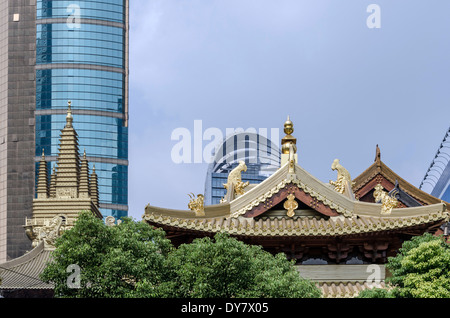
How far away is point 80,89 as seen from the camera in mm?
160375

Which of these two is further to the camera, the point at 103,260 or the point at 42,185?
the point at 42,185

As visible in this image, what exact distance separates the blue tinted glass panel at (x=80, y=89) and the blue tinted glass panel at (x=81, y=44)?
2159mm

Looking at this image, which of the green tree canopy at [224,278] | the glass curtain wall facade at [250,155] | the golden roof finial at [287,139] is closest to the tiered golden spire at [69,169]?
the glass curtain wall facade at [250,155]

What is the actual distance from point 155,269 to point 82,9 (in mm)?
143614

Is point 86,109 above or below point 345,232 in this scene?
above

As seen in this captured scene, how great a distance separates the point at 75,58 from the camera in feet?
529

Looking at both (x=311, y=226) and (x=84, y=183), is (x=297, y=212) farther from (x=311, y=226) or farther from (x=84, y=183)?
(x=84, y=183)

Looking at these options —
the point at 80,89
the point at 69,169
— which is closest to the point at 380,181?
the point at 69,169

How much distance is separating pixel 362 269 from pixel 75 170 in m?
90.9

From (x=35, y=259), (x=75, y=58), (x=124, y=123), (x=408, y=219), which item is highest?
(x=75, y=58)

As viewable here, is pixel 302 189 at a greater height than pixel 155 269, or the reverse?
pixel 302 189
